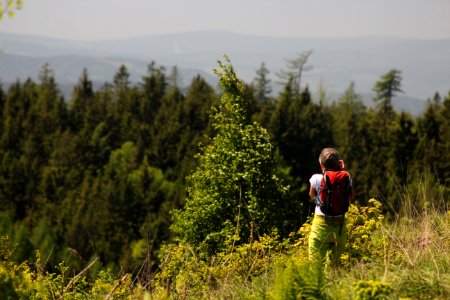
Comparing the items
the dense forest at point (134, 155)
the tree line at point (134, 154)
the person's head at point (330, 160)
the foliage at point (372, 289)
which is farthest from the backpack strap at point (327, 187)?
the tree line at point (134, 154)

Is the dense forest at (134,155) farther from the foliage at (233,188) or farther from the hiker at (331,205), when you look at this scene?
the hiker at (331,205)

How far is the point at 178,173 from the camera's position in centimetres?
7044

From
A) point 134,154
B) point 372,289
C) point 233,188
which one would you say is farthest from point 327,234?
point 134,154

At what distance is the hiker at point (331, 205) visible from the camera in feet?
20.6

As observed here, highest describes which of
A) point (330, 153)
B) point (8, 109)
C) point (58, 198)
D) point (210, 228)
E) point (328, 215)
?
point (330, 153)

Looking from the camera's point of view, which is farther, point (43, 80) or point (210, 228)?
point (43, 80)

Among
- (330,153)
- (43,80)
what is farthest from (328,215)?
(43,80)

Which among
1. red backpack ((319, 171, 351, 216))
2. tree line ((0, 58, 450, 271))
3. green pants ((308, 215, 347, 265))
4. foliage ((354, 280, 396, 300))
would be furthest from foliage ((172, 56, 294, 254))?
tree line ((0, 58, 450, 271))

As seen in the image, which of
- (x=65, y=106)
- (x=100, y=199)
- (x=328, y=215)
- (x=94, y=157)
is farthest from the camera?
(x=65, y=106)

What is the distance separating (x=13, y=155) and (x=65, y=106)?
40.2ft

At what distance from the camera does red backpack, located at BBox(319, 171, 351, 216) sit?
6.27 m

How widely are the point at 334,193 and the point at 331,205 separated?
152 mm

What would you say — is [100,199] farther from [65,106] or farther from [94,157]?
[65,106]

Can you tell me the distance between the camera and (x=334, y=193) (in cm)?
627
